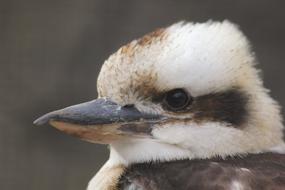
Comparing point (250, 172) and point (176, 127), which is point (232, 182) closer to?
point (250, 172)

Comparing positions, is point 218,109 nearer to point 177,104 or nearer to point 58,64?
point 177,104

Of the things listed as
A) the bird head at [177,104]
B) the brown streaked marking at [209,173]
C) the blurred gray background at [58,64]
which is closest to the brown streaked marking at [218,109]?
the bird head at [177,104]

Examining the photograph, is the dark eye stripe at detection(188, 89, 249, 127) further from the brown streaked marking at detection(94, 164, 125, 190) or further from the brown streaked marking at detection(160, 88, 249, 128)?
the brown streaked marking at detection(94, 164, 125, 190)

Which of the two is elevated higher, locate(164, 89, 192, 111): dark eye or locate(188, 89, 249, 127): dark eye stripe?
locate(164, 89, 192, 111): dark eye

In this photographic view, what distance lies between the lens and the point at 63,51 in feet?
19.1

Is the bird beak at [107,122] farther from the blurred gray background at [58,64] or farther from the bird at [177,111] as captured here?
the blurred gray background at [58,64]

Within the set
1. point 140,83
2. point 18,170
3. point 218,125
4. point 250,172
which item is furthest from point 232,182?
point 18,170

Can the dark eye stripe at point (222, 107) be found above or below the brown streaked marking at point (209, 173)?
above

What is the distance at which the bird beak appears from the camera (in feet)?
9.26

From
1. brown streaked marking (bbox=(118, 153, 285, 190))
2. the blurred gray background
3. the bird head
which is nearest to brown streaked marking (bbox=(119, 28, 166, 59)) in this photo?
the bird head

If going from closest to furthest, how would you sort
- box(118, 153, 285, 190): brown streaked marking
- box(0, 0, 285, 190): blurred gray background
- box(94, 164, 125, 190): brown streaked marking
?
box(118, 153, 285, 190): brown streaked marking < box(94, 164, 125, 190): brown streaked marking < box(0, 0, 285, 190): blurred gray background

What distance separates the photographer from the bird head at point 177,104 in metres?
2.77

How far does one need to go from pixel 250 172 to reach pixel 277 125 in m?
0.37

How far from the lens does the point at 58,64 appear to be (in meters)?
5.83
